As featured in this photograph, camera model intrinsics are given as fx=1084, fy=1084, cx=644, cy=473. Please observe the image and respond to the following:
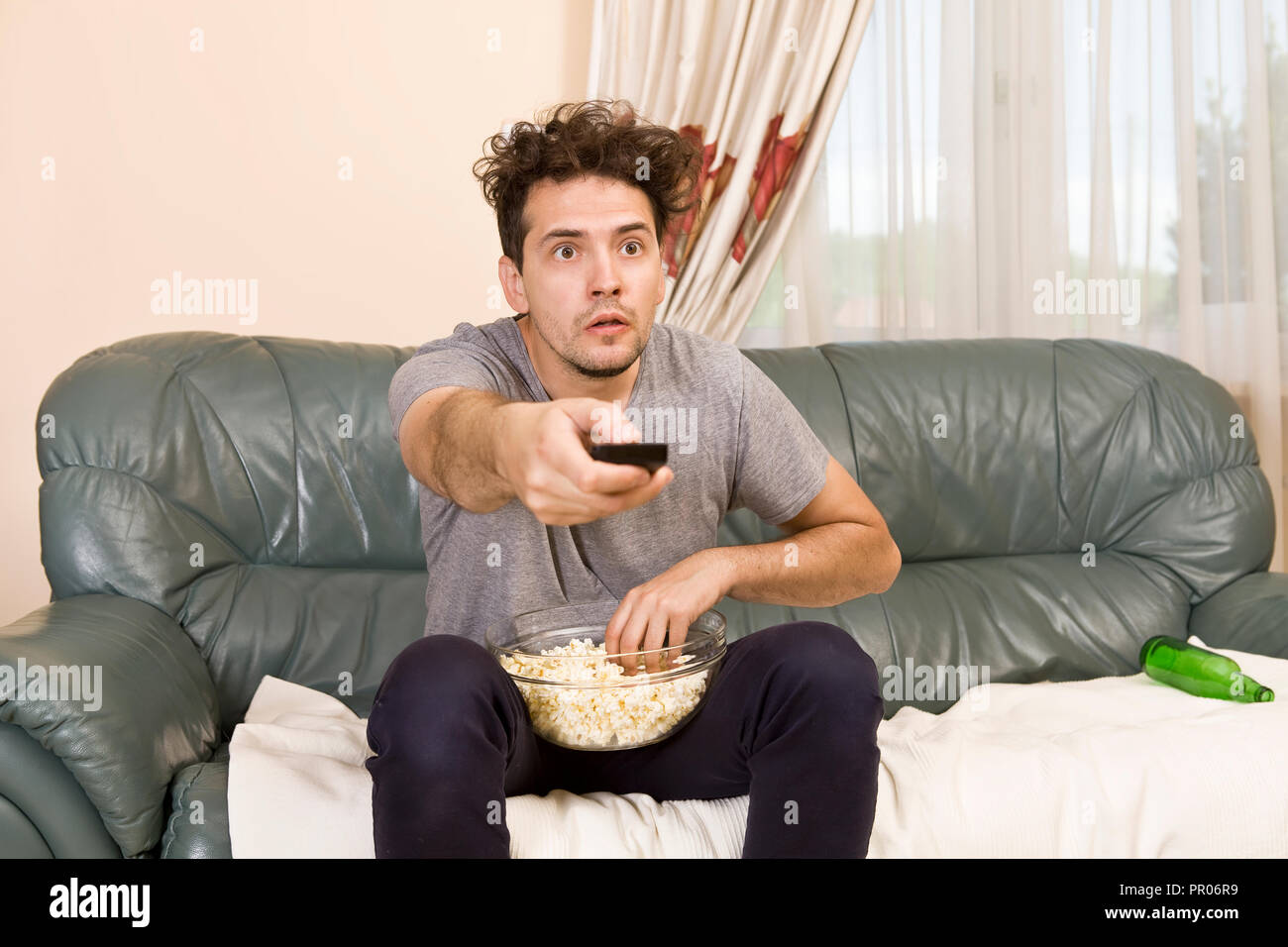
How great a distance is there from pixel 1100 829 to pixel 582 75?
2175mm

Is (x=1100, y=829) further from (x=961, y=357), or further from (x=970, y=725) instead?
(x=961, y=357)

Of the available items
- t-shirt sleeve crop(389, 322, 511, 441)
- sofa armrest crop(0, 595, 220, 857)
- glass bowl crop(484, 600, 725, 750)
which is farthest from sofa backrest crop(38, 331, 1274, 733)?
glass bowl crop(484, 600, 725, 750)

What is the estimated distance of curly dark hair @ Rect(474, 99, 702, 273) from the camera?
60.5 inches

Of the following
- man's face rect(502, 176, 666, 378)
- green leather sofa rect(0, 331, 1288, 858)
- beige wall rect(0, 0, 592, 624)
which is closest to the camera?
man's face rect(502, 176, 666, 378)

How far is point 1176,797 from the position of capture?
1563mm

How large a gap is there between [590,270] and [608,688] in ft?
1.91

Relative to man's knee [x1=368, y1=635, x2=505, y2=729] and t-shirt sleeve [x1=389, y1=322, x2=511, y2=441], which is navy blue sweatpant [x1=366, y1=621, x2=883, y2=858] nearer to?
man's knee [x1=368, y1=635, x2=505, y2=729]

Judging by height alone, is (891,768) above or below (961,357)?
below

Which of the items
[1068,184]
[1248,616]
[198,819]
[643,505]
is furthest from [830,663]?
[1068,184]

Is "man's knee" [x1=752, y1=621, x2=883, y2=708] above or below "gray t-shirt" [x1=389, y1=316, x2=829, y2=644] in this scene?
below

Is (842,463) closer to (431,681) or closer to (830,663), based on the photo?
(830,663)

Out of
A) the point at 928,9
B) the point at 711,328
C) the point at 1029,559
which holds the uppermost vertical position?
the point at 928,9

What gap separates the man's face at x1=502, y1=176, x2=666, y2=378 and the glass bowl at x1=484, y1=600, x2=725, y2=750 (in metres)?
0.38
